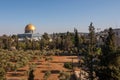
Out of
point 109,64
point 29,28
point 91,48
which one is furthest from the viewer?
point 29,28

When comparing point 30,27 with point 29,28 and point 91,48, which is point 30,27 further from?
point 91,48

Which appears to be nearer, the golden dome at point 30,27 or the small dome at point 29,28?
the golden dome at point 30,27

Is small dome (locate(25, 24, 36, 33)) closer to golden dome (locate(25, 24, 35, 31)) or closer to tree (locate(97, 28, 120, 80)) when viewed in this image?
golden dome (locate(25, 24, 35, 31))

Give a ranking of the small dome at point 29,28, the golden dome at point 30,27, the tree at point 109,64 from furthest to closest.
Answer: the small dome at point 29,28 < the golden dome at point 30,27 < the tree at point 109,64

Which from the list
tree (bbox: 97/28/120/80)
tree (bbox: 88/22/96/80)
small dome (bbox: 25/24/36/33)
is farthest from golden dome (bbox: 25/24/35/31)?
tree (bbox: 97/28/120/80)

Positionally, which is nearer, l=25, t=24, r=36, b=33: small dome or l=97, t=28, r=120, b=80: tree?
l=97, t=28, r=120, b=80: tree

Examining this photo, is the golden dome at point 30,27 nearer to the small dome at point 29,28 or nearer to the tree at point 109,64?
the small dome at point 29,28

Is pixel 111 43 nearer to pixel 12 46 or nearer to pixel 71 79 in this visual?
pixel 71 79

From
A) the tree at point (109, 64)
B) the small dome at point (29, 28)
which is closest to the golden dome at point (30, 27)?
the small dome at point (29, 28)

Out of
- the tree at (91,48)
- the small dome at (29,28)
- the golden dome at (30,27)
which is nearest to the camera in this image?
the tree at (91,48)

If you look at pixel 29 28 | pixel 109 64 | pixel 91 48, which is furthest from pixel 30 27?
pixel 109 64

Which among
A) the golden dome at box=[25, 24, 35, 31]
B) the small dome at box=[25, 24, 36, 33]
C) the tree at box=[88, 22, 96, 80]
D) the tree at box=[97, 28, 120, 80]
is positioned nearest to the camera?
the tree at box=[97, 28, 120, 80]

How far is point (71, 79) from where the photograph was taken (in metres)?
27.5

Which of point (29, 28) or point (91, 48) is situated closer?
point (91, 48)
